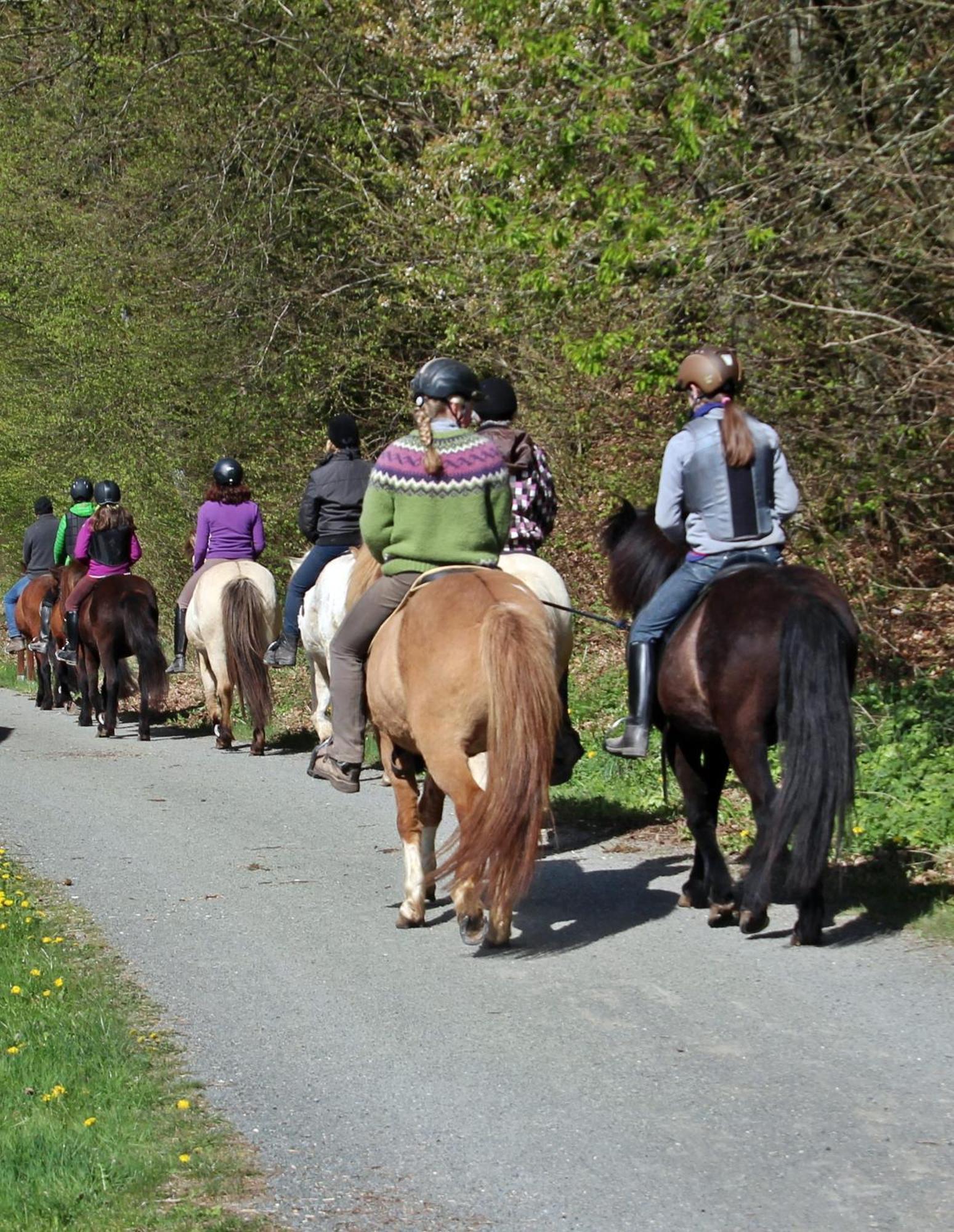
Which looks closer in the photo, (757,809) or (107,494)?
(757,809)

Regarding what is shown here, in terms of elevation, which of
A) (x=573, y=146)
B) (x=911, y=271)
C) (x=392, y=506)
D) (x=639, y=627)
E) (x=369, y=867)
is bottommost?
(x=369, y=867)

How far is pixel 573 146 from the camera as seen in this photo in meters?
11.4

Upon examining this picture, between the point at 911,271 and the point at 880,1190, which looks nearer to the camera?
the point at 880,1190

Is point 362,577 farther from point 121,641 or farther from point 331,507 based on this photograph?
point 121,641

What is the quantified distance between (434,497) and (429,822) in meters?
1.58

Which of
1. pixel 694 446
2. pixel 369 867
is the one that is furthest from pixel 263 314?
pixel 694 446

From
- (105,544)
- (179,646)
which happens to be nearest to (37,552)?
(105,544)

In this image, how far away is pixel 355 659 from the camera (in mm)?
7914

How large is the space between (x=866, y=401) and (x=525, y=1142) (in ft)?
26.4

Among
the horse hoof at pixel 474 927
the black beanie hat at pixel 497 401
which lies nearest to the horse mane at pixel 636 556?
the black beanie hat at pixel 497 401

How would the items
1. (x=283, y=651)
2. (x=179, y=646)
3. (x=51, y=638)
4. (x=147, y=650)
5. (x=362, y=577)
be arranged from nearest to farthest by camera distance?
(x=362, y=577)
(x=283, y=651)
(x=147, y=650)
(x=179, y=646)
(x=51, y=638)

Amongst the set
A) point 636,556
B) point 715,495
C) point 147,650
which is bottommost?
point 147,650

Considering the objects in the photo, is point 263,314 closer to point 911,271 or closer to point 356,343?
point 356,343

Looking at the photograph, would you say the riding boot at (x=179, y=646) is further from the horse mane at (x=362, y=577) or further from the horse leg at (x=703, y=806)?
the horse leg at (x=703, y=806)
